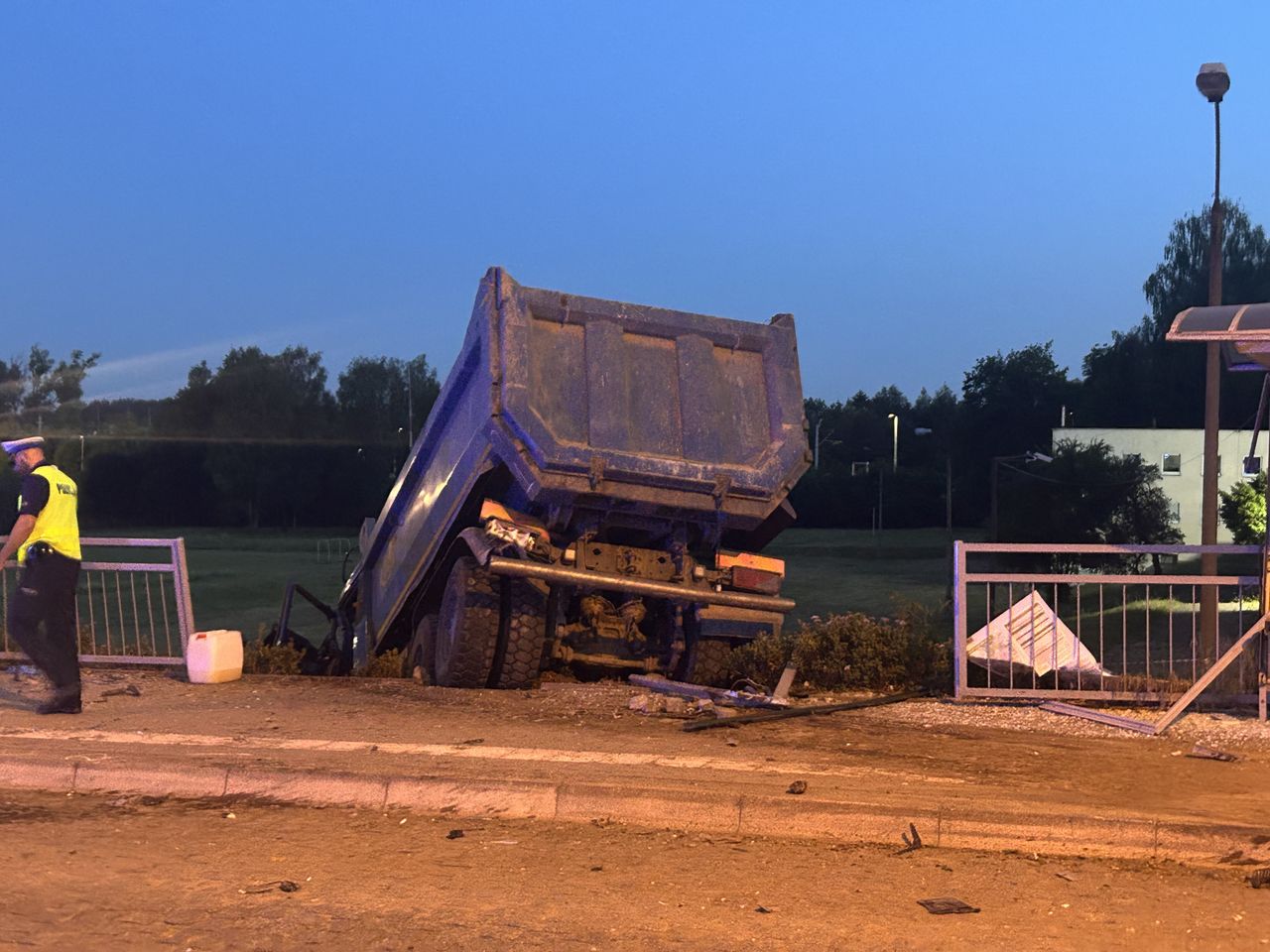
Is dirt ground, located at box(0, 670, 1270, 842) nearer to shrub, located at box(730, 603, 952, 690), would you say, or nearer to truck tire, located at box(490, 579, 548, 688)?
truck tire, located at box(490, 579, 548, 688)

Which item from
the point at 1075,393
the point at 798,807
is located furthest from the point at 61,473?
the point at 1075,393

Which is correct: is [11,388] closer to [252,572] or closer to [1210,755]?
[252,572]

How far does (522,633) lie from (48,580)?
10.7 ft

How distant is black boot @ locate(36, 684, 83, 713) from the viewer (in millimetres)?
9117

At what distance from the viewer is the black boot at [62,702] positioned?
912 centimetres

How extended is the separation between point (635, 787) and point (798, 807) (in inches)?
31.4

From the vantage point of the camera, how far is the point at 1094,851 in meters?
6.14

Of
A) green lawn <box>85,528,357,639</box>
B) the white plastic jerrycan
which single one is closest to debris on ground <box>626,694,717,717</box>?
the white plastic jerrycan

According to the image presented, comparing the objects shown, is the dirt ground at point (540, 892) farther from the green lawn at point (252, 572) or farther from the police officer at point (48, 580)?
the green lawn at point (252, 572)

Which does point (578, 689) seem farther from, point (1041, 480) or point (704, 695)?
point (1041, 480)

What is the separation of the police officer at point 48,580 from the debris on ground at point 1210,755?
22.7ft

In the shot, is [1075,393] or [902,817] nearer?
[902,817]

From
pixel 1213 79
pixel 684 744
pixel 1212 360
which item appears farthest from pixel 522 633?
pixel 1213 79

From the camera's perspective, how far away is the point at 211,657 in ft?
35.0
